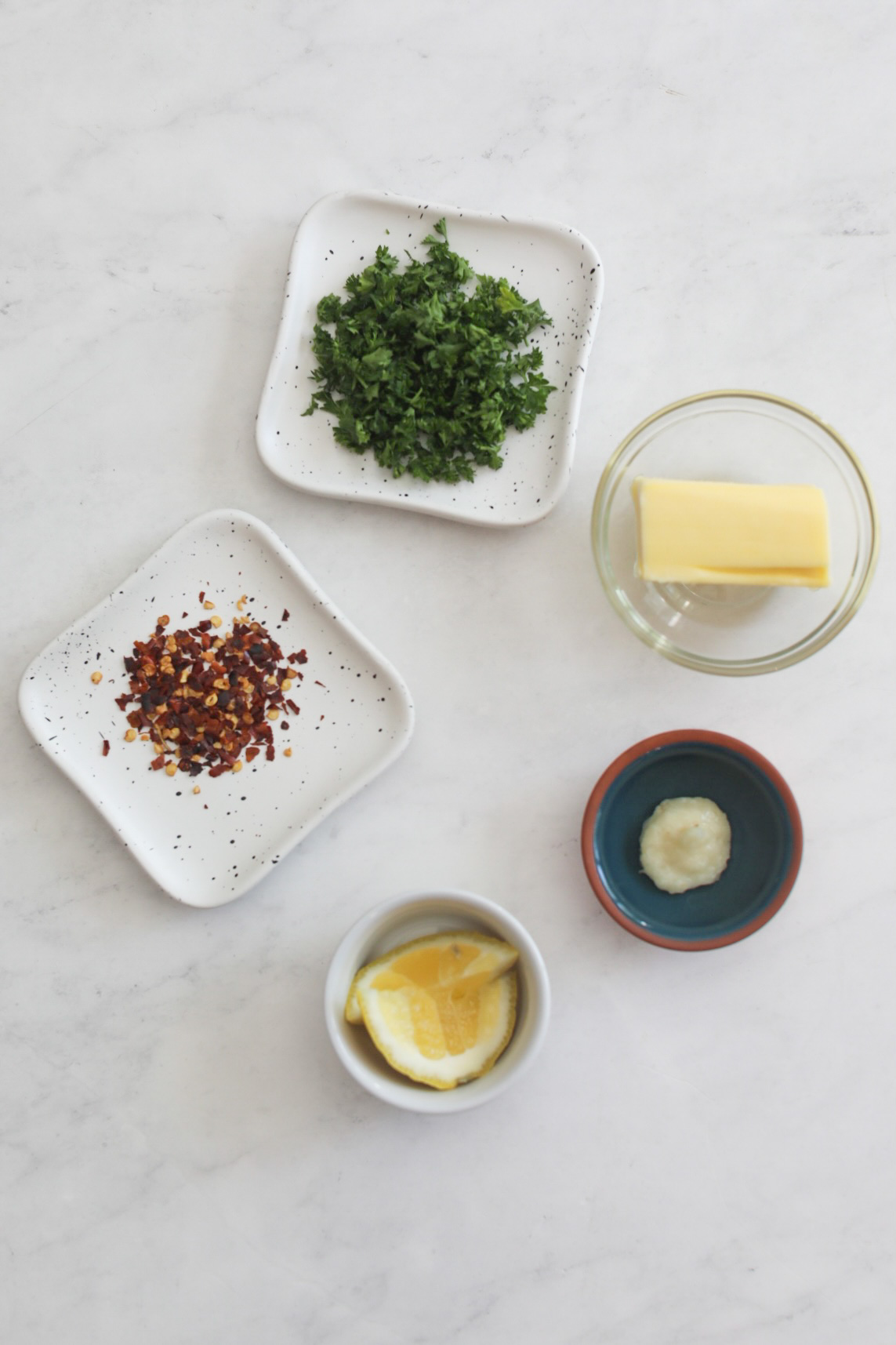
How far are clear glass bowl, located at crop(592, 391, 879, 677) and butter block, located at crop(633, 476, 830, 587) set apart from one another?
54mm

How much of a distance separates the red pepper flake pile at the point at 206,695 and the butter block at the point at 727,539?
0.55 metres

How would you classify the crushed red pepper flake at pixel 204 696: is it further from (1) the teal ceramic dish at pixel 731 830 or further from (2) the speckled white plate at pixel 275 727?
(1) the teal ceramic dish at pixel 731 830

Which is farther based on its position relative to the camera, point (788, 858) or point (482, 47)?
point (482, 47)

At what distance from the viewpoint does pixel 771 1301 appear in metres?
1.46

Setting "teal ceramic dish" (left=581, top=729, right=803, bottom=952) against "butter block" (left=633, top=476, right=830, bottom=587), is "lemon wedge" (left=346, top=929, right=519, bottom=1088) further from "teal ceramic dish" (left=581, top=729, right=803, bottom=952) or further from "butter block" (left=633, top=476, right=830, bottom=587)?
"butter block" (left=633, top=476, right=830, bottom=587)

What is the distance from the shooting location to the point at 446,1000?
4.38ft

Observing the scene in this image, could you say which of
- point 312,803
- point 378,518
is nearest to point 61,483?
point 378,518

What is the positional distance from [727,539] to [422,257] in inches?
24.9

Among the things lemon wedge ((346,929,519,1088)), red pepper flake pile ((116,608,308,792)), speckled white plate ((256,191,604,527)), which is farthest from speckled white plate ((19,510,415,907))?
lemon wedge ((346,929,519,1088))

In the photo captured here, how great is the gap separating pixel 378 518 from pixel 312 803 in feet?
1.46

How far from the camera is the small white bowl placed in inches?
50.7

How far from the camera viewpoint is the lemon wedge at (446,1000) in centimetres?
131

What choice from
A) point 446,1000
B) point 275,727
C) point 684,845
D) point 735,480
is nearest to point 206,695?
point 275,727

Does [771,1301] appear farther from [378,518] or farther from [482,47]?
[482,47]
